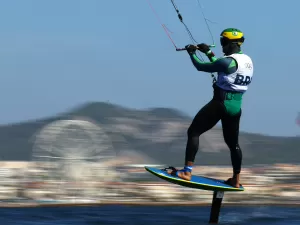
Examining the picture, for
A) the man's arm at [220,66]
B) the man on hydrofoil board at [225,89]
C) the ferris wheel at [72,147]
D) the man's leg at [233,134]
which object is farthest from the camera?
the ferris wheel at [72,147]

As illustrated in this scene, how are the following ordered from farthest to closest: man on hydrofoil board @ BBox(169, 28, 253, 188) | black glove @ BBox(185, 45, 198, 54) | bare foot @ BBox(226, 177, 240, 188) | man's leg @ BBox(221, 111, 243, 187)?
bare foot @ BBox(226, 177, 240, 188), man's leg @ BBox(221, 111, 243, 187), black glove @ BBox(185, 45, 198, 54), man on hydrofoil board @ BBox(169, 28, 253, 188)

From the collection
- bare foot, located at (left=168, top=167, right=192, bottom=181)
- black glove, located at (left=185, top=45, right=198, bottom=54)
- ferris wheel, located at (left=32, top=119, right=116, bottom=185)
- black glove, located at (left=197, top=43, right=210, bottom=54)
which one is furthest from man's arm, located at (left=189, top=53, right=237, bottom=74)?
ferris wheel, located at (left=32, top=119, right=116, bottom=185)

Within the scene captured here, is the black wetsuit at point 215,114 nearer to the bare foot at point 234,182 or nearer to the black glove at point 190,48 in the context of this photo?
the black glove at point 190,48

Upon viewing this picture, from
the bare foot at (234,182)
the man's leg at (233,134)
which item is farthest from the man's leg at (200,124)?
the bare foot at (234,182)

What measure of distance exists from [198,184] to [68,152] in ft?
173

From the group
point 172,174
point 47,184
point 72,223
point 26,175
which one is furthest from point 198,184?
point 26,175

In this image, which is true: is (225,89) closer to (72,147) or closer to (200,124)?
(200,124)

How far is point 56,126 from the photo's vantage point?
73.2 m

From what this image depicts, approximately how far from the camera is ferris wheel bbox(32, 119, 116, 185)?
69.2 m

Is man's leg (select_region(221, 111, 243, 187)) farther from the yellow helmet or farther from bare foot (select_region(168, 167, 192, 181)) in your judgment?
the yellow helmet

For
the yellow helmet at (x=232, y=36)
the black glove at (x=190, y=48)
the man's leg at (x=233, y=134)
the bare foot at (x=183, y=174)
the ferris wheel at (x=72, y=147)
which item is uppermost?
the yellow helmet at (x=232, y=36)

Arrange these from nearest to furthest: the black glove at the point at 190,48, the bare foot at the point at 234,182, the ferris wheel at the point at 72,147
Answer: the black glove at the point at 190,48, the bare foot at the point at 234,182, the ferris wheel at the point at 72,147

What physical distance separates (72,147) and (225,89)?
171ft

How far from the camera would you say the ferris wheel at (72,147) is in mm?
69188
